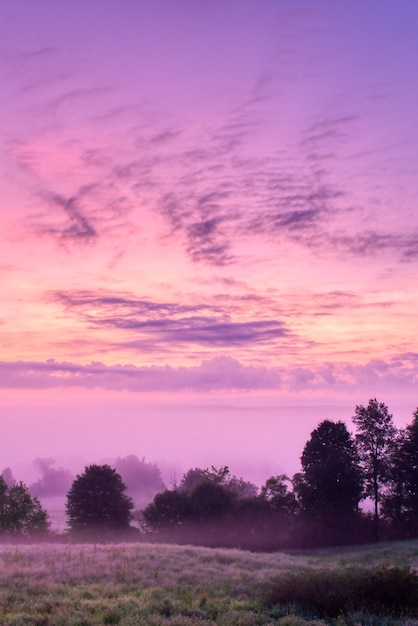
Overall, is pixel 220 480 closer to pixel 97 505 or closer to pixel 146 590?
pixel 97 505

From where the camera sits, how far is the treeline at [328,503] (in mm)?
57250

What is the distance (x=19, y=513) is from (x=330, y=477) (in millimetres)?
33092

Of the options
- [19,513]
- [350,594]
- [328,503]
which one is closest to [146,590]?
[350,594]

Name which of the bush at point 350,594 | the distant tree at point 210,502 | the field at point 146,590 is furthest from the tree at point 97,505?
the bush at point 350,594

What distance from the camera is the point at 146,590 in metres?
19.7

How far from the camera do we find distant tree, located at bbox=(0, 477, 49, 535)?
6166cm

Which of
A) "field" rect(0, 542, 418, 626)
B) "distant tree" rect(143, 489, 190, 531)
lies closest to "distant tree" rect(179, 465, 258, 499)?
"distant tree" rect(143, 489, 190, 531)

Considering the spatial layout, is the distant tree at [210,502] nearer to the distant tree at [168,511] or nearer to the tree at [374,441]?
the distant tree at [168,511]

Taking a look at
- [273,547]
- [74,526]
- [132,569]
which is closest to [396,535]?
[273,547]

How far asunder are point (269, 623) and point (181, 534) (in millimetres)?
46261

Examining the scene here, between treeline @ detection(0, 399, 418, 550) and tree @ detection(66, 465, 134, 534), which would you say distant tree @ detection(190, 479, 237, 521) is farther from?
tree @ detection(66, 465, 134, 534)

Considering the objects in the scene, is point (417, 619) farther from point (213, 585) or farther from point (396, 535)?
point (396, 535)

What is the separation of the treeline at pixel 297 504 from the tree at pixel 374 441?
3.8 inches

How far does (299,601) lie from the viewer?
18203 mm
